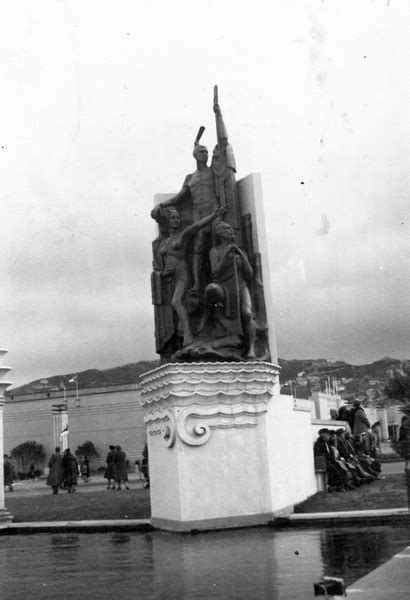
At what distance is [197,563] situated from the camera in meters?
9.52

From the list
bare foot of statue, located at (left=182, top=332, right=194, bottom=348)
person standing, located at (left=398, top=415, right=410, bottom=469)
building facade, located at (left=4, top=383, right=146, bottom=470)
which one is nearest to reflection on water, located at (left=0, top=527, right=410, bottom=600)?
person standing, located at (left=398, top=415, right=410, bottom=469)

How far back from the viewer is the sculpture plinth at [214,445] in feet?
43.2

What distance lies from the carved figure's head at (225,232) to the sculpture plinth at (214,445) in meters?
2.38

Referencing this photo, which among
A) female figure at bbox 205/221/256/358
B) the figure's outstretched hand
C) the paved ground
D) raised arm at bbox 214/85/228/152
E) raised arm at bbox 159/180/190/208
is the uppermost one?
raised arm at bbox 214/85/228/152

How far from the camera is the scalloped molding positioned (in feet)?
44.0

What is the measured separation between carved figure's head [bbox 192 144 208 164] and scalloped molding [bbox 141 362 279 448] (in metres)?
4.25

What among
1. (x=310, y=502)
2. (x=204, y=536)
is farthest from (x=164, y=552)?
(x=310, y=502)

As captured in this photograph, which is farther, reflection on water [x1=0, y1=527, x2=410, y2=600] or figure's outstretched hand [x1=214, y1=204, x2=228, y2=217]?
figure's outstretched hand [x1=214, y1=204, x2=228, y2=217]

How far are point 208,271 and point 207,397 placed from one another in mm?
2692

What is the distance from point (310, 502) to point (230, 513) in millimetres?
2161

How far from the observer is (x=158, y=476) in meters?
14.1

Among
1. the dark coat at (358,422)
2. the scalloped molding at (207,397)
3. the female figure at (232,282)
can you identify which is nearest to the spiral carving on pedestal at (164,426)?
the scalloped molding at (207,397)

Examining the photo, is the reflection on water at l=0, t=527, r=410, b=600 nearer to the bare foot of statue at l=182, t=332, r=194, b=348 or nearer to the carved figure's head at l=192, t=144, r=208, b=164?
the bare foot of statue at l=182, t=332, r=194, b=348

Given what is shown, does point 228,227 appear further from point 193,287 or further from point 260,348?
point 260,348
